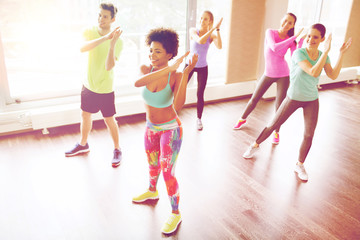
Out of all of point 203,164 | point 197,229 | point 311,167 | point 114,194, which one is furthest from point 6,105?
point 311,167

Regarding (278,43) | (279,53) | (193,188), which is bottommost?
(193,188)

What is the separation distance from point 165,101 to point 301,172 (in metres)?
1.63

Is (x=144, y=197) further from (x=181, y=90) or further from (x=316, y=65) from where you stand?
(x=316, y=65)

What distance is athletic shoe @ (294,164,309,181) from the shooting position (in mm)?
2714

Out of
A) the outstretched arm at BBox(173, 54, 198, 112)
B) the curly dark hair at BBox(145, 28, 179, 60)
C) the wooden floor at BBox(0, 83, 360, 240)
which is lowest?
the wooden floor at BBox(0, 83, 360, 240)

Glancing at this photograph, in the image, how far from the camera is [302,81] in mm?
2469

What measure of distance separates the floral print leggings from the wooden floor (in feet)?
1.34

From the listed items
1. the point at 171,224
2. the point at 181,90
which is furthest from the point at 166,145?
the point at 171,224

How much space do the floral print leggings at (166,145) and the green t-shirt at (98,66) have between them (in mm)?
878

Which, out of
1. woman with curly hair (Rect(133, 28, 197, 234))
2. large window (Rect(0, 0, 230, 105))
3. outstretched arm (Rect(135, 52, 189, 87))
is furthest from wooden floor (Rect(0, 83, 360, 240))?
outstretched arm (Rect(135, 52, 189, 87))

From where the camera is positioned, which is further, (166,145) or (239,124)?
(239,124)

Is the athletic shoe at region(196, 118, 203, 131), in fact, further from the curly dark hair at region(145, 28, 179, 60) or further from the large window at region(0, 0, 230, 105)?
the curly dark hair at region(145, 28, 179, 60)

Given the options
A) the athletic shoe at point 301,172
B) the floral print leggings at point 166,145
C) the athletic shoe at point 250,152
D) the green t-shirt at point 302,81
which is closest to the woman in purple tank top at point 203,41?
the athletic shoe at point 250,152

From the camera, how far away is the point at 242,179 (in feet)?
8.83
